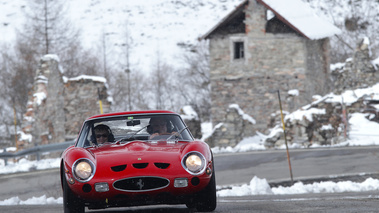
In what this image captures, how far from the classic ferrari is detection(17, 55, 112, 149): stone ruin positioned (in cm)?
2139

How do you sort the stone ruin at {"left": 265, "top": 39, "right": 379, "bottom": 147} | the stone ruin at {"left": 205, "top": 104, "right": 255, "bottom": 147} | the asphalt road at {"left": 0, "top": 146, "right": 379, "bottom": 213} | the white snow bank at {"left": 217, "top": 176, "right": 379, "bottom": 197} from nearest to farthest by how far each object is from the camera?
1. the white snow bank at {"left": 217, "top": 176, "right": 379, "bottom": 197}
2. the asphalt road at {"left": 0, "top": 146, "right": 379, "bottom": 213}
3. the stone ruin at {"left": 265, "top": 39, "right": 379, "bottom": 147}
4. the stone ruin at {"left": 205, "top": 104, "right": 255, "bottom": 147}

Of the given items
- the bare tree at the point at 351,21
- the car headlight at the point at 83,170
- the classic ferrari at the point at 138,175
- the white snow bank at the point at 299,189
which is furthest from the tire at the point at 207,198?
the bare tree at the point at 351,21

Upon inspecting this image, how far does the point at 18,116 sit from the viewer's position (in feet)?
195

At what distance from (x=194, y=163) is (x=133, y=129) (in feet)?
5.29

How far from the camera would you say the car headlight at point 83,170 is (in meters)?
7.70

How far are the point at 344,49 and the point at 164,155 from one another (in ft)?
181

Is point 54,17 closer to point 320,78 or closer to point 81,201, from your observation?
point 320,78

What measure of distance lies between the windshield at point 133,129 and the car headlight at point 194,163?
0.94 m

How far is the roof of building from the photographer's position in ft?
131

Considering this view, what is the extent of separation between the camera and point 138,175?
296 inches

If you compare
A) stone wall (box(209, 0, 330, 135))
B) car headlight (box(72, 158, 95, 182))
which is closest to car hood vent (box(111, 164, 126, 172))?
car headlight (box(72, 158, 95, 182))

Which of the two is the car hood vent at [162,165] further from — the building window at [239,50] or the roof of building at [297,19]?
the building window at [239,50]

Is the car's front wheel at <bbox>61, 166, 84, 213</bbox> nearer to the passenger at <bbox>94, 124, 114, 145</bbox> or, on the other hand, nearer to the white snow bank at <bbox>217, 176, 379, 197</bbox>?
the passenger at <bbox>94, 124, 114, 145</bbox>

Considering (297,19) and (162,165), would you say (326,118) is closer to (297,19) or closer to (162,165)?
(297,19)
